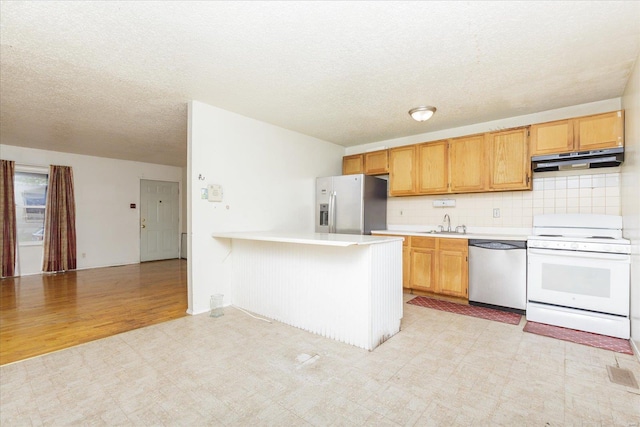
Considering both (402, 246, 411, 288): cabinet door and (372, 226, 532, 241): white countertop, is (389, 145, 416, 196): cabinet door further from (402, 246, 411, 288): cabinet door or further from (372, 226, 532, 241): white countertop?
(402, 246, 411, 288): cabinet door

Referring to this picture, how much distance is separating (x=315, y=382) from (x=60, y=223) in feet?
21.3

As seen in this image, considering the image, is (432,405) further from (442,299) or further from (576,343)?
(442,299)

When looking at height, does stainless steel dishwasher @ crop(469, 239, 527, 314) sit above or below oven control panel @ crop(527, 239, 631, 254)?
below

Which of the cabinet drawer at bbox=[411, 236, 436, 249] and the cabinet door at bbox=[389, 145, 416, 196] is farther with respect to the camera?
the cabinet door at bbox=[389, 145, 416, 196]

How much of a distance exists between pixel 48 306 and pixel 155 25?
3.73 meters

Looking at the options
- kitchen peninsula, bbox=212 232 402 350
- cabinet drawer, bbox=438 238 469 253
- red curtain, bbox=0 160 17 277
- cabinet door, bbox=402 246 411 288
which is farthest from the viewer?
red curtain, bbox=0 160 17 277

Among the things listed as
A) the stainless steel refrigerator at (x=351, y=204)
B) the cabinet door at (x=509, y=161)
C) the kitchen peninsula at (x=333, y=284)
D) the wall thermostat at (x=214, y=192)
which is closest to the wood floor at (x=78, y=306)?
the kitchen peninsula at (x=333, y=284)

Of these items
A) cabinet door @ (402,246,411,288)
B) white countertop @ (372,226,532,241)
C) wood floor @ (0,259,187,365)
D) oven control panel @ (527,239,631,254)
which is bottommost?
wood floor @ (0,259,187,365)

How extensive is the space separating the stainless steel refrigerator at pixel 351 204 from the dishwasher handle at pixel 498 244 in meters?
1.48

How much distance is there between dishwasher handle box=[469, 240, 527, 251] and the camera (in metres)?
3.36

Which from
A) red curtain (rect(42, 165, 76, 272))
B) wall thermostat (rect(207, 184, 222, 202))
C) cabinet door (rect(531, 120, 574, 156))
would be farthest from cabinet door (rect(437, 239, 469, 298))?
red curtain (rect(42, 165, 76, 272))

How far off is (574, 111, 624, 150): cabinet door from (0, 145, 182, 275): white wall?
8053 mm

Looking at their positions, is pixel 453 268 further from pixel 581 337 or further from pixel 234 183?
pixel 234 183

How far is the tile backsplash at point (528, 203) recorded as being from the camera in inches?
132
